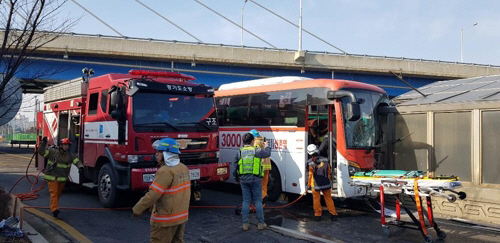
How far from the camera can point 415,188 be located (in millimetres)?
6605

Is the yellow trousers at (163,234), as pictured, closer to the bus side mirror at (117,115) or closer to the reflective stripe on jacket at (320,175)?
the bus side mirror at (117,115)

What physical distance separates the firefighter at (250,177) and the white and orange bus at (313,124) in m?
2.38

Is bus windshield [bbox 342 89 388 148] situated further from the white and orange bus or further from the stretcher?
the stretcher

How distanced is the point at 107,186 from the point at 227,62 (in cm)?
2051

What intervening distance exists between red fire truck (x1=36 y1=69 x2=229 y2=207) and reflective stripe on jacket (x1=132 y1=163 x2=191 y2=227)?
3.61 meters

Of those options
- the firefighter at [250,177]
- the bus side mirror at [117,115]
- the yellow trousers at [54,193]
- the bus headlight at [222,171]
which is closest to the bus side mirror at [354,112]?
the firefighter at [250,177]

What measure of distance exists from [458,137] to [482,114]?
74cm

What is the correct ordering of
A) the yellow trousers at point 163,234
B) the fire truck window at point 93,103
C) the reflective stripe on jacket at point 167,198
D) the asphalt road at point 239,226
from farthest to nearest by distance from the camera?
the fire truck window at point 93,103, the asphalt road at point 239,226, the yellow trousers at point 163,234, the reflective stripe on jacket at point 167,198

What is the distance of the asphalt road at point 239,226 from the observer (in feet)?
22.7

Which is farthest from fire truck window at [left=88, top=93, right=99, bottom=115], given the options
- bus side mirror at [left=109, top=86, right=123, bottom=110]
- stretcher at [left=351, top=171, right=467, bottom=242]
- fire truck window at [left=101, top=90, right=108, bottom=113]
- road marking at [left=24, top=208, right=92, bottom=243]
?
stretcher at [left=351, top=171, right=467, bottom=242]

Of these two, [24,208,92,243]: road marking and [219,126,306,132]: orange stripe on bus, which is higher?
[219,126,306,132]: orange stripe on bus

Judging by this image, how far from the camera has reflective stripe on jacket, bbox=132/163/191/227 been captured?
4461mm

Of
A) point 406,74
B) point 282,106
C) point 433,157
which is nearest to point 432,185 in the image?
point 433,157

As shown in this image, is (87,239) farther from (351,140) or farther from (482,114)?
(482,114)
